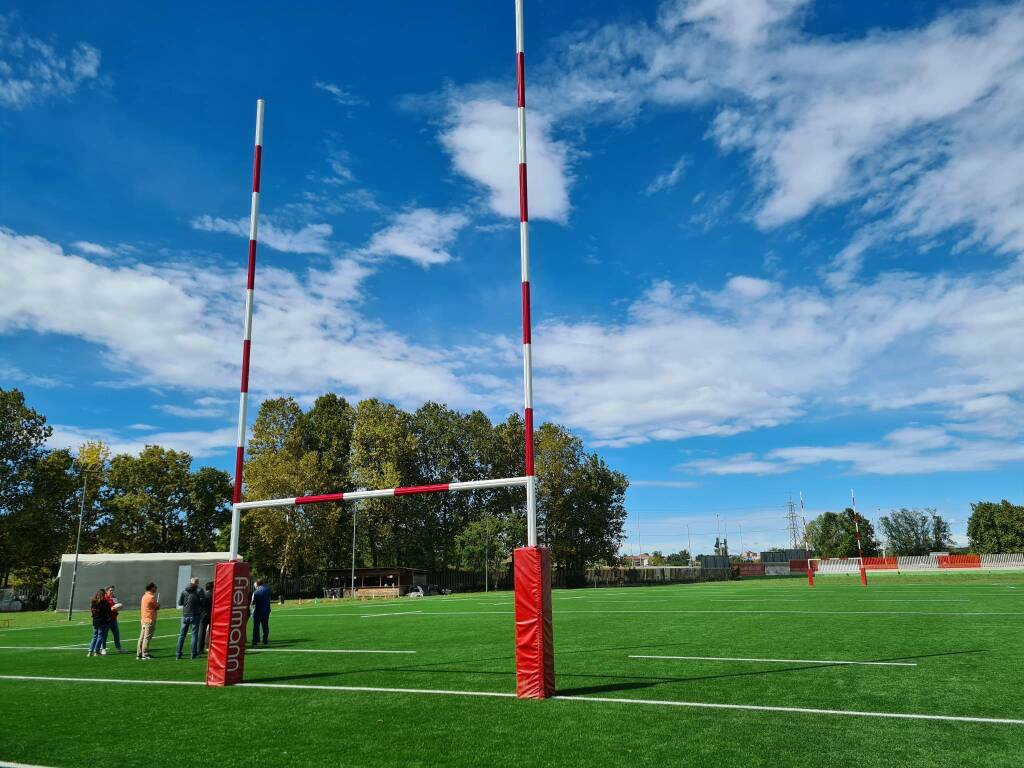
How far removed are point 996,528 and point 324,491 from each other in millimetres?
82635

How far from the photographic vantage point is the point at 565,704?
26.5 ft

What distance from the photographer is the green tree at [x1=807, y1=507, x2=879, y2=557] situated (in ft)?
321

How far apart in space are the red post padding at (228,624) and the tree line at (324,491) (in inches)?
1747

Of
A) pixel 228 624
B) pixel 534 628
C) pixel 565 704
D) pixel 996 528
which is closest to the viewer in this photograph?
pixel 565 704

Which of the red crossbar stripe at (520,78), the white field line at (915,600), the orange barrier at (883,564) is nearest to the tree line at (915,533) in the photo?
the orange barrier at (883,564)

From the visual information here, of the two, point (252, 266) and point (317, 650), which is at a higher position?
point (252, 266)

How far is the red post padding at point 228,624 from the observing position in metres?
10.2

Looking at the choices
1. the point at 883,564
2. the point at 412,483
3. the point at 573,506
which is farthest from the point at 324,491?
the point at 883,564

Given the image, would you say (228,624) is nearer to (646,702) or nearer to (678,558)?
(646,702)

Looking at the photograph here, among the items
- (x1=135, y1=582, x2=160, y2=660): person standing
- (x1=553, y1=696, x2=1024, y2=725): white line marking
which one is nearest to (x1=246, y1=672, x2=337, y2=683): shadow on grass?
(x1=553, y1=696, x2=1024, y2=725): white line marking

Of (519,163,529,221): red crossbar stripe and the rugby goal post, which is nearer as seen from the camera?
the rugby goal post

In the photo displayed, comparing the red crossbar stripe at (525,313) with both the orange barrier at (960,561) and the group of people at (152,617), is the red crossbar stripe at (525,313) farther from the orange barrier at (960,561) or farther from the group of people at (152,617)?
the orange barrier at (960,561)

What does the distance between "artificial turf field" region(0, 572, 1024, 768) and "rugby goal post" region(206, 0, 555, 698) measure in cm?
48

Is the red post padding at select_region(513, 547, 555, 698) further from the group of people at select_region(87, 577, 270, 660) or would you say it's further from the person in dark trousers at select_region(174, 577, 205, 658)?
the person in dark trousers at select_region(174, 577, 205, 658)
